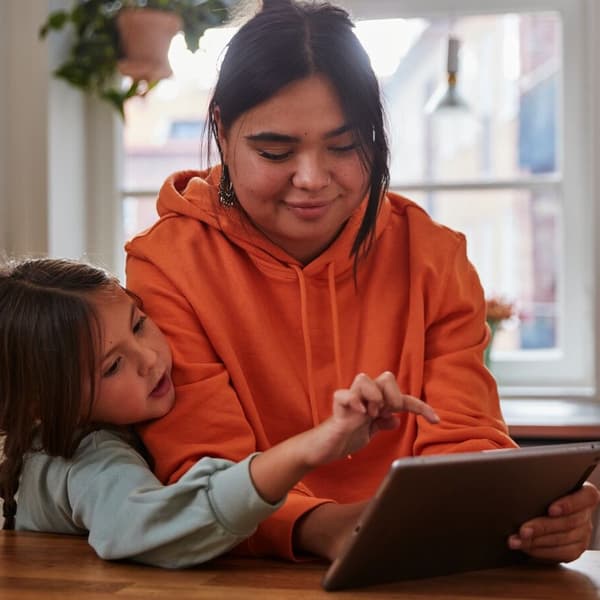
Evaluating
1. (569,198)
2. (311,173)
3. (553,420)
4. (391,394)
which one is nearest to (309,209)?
(311,173)

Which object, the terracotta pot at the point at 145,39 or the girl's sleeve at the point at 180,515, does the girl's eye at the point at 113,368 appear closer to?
the girl's sleeve at the point at 180,515

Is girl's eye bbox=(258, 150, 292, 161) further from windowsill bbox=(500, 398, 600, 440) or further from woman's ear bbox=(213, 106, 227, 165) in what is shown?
windowsill bbox=(500, 398, 600, 440)

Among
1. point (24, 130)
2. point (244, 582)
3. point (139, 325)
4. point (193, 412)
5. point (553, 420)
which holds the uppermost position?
point (24, 130)

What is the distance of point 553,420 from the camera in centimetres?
243

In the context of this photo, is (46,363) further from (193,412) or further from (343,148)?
(343,148)

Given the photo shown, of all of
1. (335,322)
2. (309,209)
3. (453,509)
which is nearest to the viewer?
(453,509)

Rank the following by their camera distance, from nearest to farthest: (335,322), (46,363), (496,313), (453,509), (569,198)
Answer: (453,509)
(46,363)
(335,322)
(496,313)
(569,198)

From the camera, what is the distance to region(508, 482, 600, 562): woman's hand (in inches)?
43.4

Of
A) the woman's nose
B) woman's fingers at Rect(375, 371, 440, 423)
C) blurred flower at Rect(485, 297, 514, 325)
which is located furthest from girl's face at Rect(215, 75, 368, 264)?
blurred flower at Rect(485, 297, 514, 325)

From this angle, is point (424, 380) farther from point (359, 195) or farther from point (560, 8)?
point (560, 8)

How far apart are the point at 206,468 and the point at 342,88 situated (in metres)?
0.50

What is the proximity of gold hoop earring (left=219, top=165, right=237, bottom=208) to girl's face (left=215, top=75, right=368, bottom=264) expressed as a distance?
2.8 inches

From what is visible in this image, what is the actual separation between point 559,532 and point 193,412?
46 cm

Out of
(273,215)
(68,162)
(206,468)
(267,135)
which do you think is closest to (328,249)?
(273,215)
